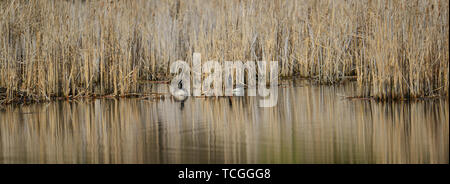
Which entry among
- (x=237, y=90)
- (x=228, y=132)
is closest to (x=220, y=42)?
(x=237, y=90)

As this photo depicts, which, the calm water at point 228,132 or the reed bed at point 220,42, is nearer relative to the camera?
the calm water at point 228,132

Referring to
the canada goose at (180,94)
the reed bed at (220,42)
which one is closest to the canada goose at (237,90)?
the reed bed at (220,42)

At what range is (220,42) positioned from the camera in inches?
387

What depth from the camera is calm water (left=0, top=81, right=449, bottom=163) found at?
5410 mm

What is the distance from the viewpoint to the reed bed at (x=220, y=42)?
7.99 meters

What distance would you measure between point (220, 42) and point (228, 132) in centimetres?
341

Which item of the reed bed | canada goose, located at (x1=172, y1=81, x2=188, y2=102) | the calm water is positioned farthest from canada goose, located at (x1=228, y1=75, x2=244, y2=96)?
canada goose, located at (x1=172, y1=81, x2=188, y2=102)

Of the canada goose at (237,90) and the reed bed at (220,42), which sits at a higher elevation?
the reed bed at (220,42)

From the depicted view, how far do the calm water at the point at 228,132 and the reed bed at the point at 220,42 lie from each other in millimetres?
435

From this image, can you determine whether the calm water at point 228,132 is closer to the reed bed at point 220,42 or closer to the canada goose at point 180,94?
the canada goose at point 180,94

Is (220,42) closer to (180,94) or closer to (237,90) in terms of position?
(237,90)

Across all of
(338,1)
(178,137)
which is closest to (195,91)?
(338,1)

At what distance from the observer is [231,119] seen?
7.46 metres
